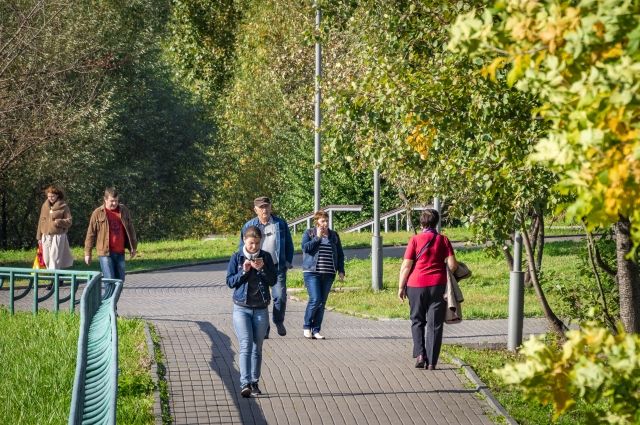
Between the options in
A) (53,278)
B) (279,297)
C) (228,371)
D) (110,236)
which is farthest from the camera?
(53,278)

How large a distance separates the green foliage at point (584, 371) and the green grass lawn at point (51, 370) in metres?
5.09

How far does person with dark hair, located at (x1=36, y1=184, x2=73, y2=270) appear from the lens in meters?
18.1

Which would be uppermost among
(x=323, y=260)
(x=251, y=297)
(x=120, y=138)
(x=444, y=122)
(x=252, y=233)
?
(x=120, y=138)

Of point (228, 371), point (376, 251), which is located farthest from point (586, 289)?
point (376, 251)

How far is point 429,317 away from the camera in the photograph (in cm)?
1168

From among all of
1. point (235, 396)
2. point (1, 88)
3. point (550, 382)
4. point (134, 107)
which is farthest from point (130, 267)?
point (550, 382)

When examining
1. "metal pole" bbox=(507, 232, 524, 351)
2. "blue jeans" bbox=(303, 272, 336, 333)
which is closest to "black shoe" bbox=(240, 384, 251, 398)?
"metal pole" bbox=(507, 232, 524, 351)

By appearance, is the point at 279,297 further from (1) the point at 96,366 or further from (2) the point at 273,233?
(1) the point at 96,366

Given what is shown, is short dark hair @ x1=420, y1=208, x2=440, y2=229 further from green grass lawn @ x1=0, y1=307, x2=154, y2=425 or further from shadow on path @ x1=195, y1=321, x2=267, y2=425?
green grass lawn @ x1=0, y1=307, x2=154, y2=425

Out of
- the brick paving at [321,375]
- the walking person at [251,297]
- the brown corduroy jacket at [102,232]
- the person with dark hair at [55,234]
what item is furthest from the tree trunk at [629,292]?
the person with dark hair at [55,234]

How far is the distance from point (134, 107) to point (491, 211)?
2845 centimetres

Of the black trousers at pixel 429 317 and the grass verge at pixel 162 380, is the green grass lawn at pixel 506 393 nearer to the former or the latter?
the black trousers at pixel 429 317

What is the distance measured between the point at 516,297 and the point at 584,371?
9.31 metres

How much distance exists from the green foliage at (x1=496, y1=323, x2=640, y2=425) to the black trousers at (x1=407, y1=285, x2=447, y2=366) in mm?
7460
